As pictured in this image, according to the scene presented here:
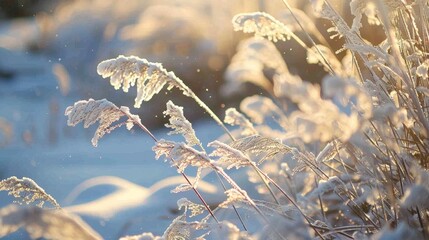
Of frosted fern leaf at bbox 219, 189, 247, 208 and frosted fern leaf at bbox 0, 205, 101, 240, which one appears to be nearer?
frosted fern leaf at bbox 0, 205, 101, 240

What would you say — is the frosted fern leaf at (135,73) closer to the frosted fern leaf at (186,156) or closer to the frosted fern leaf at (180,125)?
the frosted fern leaf at (180,125)

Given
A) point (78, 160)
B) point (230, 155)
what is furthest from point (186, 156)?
point (78, 160)

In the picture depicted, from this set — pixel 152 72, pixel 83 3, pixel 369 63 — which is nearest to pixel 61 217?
pixel 152 72

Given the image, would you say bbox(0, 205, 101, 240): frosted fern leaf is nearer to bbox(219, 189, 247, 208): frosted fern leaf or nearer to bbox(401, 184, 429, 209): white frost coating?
bbox(219, 189, 247, 208): frosted fern leaf

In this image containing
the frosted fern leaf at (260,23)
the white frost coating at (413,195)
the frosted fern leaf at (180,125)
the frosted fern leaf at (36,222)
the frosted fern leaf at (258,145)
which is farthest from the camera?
the frosted fern leaf at (260,23)

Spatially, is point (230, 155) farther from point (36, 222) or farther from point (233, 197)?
point (36, 222)

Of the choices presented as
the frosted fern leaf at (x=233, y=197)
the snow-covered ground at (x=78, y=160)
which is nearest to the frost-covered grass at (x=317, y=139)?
the frosted fern leaf at (x=233, y=197)

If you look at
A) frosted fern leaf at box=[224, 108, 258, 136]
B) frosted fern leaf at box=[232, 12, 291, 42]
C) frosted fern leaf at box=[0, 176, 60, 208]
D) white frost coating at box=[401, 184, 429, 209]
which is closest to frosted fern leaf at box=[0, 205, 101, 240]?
frosted fern leaf at box=[0, 176, 60, 208]

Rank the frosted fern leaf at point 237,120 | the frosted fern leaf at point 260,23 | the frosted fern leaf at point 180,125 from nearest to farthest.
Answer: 1. the frosted fern leaf at point 180,125
2. the frosted fern leaf at point 260,23
3. the frosted fern leaf at point 237,120

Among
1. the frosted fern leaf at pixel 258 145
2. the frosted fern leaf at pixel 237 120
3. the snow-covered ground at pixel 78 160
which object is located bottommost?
the snow-covered ground at pixel 78 160
